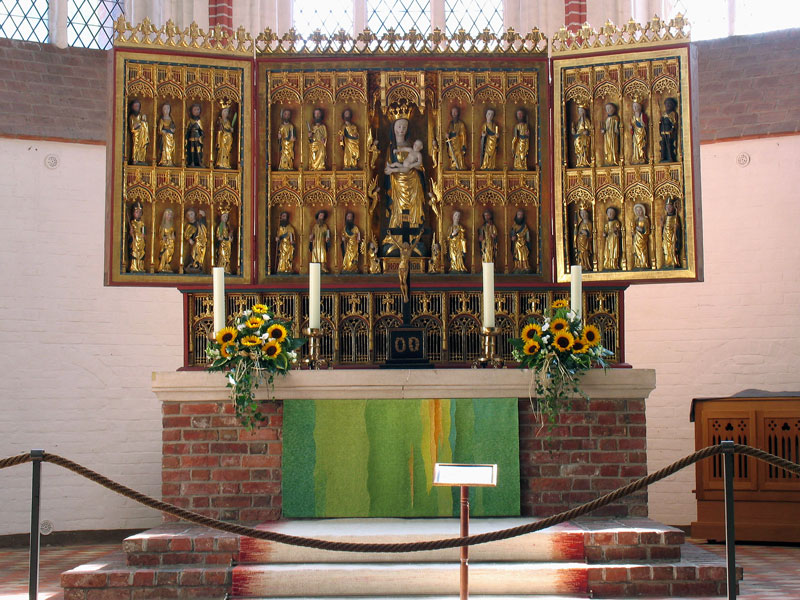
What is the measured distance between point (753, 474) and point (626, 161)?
3.57 metres

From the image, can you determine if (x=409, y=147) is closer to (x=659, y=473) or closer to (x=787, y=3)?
(x=659, y=473)

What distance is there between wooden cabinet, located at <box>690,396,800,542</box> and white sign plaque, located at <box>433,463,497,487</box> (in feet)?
16.6

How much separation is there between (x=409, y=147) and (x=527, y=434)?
271cm

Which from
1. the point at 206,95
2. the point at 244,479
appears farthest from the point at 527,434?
the point at 206,95

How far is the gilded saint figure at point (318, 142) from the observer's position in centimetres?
885

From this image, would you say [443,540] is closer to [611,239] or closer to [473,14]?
[611,239]

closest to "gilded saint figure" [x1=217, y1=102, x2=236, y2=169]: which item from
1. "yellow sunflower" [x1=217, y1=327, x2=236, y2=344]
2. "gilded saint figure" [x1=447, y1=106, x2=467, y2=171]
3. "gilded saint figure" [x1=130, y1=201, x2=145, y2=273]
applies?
"gilded saint figure" [x1=130, y1=201, x2=145, y2=273]

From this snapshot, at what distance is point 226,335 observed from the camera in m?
7.90

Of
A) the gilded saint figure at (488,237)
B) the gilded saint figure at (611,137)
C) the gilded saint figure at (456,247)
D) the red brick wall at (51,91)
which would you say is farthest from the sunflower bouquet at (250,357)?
the red brick wall at (51,91)

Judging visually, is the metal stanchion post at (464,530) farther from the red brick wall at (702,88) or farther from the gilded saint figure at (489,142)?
the red brick wall at (702,88)

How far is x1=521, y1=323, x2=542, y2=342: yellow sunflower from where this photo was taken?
7961 mm

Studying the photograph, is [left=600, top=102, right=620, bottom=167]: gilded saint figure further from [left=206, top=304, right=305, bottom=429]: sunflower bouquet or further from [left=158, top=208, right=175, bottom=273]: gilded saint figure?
[left=158, top=208, right=175, bottom=273]: gilded saint figure

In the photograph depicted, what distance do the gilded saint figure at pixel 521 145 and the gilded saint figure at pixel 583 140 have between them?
44 cm

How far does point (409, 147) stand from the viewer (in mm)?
8914
